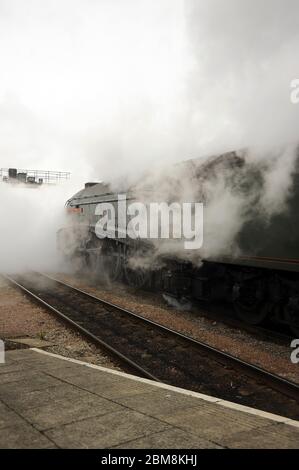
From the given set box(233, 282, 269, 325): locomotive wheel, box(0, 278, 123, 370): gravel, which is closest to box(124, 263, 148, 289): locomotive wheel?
box(0, 278, 123, 370): gravel

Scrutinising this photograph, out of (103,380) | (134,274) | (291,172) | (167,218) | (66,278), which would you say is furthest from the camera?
(66,278)

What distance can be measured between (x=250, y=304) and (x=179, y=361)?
2286 millimetres

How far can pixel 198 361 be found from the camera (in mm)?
5844

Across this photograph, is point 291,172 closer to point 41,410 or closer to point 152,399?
point 152,399

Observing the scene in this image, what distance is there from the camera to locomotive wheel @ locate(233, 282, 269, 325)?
7371 millimetres

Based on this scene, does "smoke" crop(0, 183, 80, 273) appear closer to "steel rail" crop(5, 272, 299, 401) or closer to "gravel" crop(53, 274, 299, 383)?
"gravel" crop(53, 274, 299, 383)

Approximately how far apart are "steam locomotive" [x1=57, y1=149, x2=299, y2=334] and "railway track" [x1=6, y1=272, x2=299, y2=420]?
1463 millimetres

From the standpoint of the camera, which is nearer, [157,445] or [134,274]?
[157,445]

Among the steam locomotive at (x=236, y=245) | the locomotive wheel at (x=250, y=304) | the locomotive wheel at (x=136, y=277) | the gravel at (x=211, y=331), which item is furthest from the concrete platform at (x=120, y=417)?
the locomotive wheel at (x=136, y=277)

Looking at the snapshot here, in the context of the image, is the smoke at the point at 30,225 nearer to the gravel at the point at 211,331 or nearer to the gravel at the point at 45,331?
the gravel at the point at 211,331

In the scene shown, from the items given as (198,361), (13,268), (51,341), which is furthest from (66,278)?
(198,361)

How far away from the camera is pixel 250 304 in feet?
25.3

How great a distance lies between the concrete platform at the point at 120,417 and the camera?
294cm
